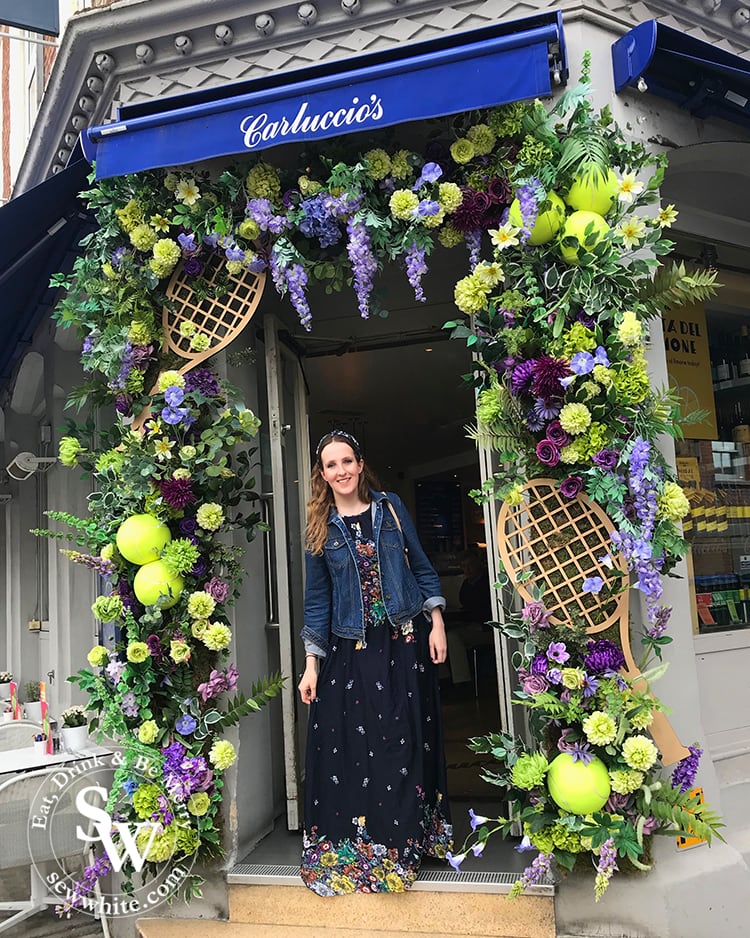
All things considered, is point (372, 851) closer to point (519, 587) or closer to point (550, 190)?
point (519, 587)

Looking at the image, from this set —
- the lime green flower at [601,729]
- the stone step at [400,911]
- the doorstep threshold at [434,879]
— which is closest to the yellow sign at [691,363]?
the lime green flower at [601,729]

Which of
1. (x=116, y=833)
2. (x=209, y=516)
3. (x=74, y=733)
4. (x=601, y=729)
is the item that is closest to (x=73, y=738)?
(x=74, y=733)

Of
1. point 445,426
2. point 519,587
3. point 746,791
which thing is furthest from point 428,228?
point 445,426

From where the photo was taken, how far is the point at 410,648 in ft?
12.1

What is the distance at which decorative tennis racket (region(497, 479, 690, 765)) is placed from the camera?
122 inches

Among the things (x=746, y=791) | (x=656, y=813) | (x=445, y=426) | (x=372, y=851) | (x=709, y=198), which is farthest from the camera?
(x=445, y=426)

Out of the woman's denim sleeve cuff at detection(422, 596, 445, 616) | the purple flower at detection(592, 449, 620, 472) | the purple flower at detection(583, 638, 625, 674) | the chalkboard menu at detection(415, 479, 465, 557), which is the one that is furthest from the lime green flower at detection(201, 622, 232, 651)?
the chalkboard menu at detection(415, 479, 465, 557)

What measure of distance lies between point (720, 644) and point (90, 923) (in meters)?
3.61

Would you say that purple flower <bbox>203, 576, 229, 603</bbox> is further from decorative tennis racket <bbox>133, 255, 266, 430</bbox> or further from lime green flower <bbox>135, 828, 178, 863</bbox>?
lime green flower <bbox>135, 828, 178, 863</bbox>

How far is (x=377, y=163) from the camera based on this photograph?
135 inches

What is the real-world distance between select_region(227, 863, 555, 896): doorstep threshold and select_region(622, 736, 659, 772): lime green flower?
711mm

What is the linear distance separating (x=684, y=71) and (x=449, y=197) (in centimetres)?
120

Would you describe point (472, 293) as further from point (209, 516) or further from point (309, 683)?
point (309, 683)

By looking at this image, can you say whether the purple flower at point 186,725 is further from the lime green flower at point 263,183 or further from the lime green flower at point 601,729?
the lime green flower at point 263,183
